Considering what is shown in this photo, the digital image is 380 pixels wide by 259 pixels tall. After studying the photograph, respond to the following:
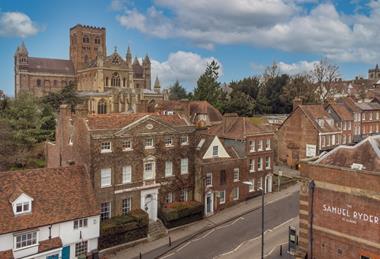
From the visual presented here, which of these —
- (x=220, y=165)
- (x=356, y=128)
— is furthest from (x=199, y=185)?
(x=356, y=128)

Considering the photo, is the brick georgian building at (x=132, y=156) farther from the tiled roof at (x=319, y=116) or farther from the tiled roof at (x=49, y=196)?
the tiled roof at (x=319, y=116)

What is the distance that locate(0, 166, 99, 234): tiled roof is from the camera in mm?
24000

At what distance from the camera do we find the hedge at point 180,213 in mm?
32594

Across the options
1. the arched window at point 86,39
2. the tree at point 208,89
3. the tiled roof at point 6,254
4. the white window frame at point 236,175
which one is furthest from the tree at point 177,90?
the tiled roof at point 6,254

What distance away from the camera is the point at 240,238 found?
30.1m

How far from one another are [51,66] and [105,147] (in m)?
93.9

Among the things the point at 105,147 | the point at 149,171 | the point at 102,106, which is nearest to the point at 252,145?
the point at 149,171

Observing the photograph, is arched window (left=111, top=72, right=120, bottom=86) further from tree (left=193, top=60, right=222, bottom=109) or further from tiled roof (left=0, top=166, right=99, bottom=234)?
tiled roof (left=0, top=166, right=99, bottom=234)

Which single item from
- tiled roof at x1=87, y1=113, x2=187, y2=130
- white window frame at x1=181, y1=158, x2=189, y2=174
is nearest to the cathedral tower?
tiled roof at x1=87, y1=113, x2=187, y2=130

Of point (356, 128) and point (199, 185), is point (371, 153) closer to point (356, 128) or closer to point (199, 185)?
point (199, 185)

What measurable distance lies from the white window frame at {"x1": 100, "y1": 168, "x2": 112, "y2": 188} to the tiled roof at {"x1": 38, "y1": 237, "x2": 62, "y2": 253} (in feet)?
19.8

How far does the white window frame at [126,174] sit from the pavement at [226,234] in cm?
556

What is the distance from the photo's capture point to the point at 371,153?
65.4 ft

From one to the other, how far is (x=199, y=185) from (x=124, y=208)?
320 inches
